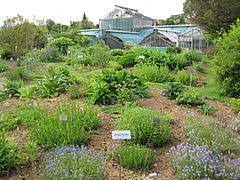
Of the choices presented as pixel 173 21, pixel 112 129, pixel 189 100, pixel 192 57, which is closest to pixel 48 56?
pixel 192 57

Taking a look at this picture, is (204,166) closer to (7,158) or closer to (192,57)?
(7,158)

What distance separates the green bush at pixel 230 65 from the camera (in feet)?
30.6

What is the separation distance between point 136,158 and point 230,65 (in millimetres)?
5652

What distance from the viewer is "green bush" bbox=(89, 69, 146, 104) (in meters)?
7.23

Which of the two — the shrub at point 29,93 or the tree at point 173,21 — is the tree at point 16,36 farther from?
the tree at point 173,21

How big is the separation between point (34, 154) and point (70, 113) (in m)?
1.04

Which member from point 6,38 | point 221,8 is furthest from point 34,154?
point 6,38

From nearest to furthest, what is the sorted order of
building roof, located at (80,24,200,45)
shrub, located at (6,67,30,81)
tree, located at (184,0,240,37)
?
shrub, located at (6,67,30,81), tree, located at (184,0,240,37), building roof, located at (80,24,200,45)

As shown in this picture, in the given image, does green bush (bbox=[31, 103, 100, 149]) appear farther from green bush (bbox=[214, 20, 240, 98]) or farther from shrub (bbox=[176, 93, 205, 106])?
green bush (bbox=[214, 20, 240, 98])

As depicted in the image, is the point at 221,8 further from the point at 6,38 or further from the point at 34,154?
the point at 34,154

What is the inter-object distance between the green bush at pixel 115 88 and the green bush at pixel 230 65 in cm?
264

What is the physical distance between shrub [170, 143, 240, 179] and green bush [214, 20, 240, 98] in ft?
18.1

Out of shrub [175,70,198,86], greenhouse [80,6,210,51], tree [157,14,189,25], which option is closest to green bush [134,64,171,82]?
shrub [175,70,198,86]

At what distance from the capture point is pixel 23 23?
19.7 meters
